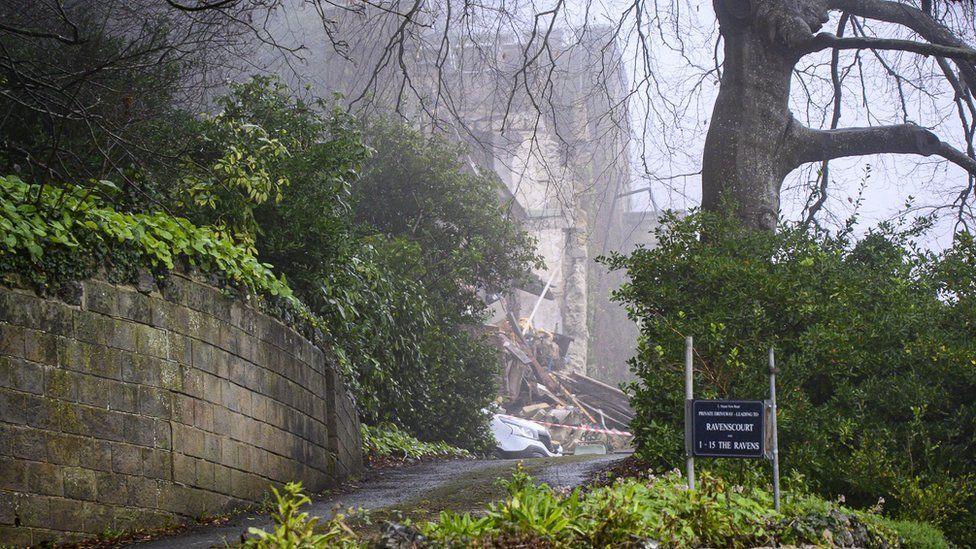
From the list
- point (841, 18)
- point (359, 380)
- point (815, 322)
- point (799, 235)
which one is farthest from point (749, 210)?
point (359, 380)

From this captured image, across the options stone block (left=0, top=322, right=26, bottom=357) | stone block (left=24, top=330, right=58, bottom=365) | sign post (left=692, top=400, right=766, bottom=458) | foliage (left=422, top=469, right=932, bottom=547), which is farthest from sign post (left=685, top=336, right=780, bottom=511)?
Result: stone block (left=0, top=322, right=26, bottom=357)

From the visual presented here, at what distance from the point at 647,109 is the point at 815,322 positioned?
5738mm

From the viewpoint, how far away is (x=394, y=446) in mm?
14695

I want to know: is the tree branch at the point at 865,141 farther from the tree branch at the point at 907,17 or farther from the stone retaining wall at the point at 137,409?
the stone retaining wall at the point at 137,409

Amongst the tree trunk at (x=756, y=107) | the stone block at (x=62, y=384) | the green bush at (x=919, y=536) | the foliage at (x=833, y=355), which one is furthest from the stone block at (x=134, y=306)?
the tree trunk at (x=756, y=107)

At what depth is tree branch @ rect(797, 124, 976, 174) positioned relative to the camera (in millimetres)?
12898

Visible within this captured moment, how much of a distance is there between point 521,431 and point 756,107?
38.7 ft

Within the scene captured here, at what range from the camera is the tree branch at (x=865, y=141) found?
12.9 m

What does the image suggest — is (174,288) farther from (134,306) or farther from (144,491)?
(144,491)

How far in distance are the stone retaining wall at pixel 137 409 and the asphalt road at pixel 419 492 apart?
391mm

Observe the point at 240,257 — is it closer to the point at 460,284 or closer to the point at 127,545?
the point at 127,545

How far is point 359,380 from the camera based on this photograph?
14.1 meters

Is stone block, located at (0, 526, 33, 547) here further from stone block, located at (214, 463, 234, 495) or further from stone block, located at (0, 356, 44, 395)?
stone block, located at (214, 463, 234, 495)

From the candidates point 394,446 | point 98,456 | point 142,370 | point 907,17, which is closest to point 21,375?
point 98,456
